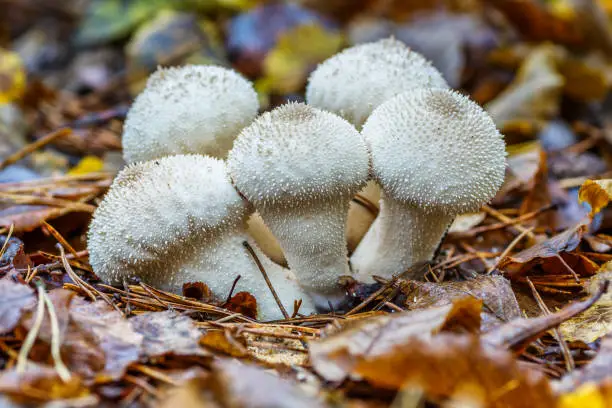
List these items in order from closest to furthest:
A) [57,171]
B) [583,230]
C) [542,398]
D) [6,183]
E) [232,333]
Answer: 1. [542,398]
2. [232,333]
3. [583,230]
4. [6,183]
5. [57,171]

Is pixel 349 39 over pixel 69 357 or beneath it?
over

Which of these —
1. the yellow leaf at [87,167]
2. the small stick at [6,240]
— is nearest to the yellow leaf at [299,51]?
the yellow leaf at [87,167]

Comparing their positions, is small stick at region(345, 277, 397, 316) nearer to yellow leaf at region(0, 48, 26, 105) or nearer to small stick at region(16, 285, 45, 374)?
small stick at region(16, 285, 45, 374)

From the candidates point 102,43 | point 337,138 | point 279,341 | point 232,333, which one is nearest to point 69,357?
point 232,333

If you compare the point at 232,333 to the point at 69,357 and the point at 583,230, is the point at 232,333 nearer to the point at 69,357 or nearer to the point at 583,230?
the point at 69,357

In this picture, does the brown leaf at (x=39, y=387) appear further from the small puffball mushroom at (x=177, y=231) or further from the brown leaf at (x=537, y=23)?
the brown leaf at (x=537, y=23)

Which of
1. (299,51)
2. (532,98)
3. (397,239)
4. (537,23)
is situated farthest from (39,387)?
(537,23)

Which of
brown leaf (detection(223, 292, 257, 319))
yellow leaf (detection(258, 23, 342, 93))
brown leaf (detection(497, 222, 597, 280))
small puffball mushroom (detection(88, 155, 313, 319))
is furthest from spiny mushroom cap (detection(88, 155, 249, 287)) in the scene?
yellow leaf (detection(258, 23, 342, 93))

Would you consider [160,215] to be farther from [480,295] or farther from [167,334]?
[480,295]
